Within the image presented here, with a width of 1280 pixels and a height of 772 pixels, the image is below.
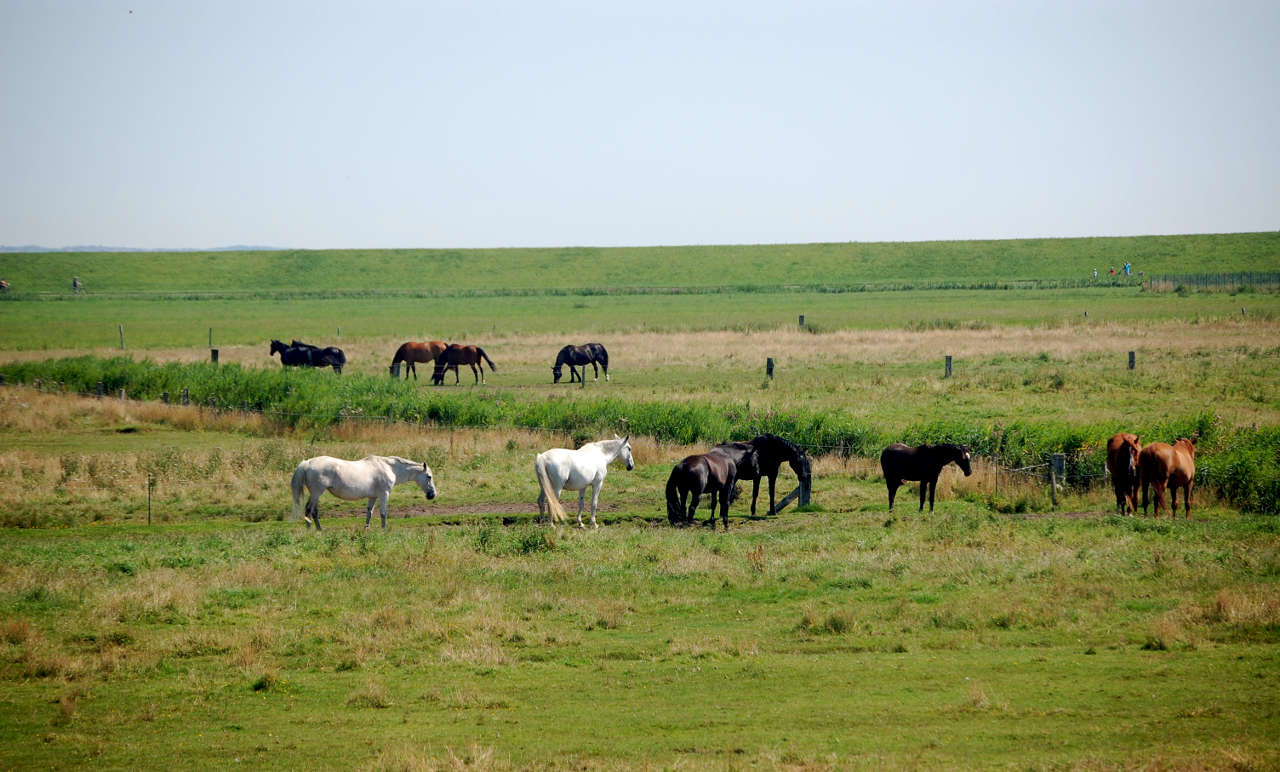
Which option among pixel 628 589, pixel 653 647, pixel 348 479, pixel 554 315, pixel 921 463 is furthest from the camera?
pixel 554 315

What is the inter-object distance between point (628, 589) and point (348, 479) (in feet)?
19.9

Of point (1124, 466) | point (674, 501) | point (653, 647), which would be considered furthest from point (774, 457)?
point (653, 647)

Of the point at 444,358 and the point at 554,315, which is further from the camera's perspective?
the point at 554,315

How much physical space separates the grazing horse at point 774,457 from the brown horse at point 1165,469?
18.9 ft

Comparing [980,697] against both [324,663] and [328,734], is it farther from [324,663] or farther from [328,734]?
[324,663]

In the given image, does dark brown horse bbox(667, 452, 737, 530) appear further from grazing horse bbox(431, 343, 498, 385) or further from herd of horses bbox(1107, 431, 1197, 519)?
grazing horse bbox(431, 343, 498, 385)

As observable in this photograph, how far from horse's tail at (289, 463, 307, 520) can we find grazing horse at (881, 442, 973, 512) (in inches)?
399

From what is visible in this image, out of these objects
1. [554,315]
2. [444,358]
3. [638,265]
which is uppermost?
[638,265]

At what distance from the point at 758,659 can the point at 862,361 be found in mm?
34713

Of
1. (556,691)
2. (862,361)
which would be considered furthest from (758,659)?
(862,361)

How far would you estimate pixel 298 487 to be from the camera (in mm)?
18562

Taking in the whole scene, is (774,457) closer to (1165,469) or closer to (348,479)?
(1165,469)

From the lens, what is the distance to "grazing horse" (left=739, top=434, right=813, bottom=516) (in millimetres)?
20406

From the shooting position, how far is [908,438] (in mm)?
23828
